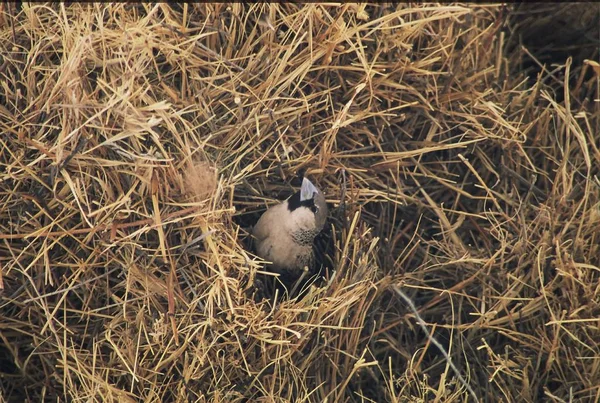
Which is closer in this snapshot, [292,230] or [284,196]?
[292,230]

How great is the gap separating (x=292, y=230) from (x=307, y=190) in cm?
13

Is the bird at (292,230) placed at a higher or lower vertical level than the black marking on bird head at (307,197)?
lower

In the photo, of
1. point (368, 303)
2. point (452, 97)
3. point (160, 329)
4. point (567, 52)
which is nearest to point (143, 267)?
point (160, 329)

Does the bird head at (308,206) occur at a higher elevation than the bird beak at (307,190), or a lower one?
lower

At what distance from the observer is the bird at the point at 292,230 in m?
2.40

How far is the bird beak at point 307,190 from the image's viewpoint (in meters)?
2.39

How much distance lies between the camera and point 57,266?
2.29m

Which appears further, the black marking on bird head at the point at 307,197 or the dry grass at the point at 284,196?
the black marking on bird head at the point at 307,197

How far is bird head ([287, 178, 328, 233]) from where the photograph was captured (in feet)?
7.84

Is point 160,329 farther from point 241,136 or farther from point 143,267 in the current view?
point 241,136

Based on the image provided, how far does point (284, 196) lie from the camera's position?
255cm

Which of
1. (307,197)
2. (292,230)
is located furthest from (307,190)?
(292,230)

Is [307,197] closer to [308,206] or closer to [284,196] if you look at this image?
[308,206]

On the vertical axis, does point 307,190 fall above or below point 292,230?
above
